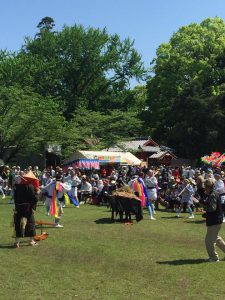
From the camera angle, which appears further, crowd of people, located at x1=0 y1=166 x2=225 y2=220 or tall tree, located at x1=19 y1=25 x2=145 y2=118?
tall tree, located at x1=19 y1=25 x2=145 y2=118

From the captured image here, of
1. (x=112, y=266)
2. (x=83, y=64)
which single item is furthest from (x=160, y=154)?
(x=112, y=266)

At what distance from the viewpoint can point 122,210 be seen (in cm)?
1628

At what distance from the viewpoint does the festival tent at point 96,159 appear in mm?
32500

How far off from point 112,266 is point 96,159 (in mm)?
24739

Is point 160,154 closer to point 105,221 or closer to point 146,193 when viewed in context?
A: point 146,193

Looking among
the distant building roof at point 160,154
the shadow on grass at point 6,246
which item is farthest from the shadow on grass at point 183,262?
the distant building roof at point 160,154

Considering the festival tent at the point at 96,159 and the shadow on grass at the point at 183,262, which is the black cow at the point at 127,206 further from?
the festival tent at the point at 96,159

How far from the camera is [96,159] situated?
33969 mm

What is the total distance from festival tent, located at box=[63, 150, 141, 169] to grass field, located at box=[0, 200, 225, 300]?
1777 centimetres

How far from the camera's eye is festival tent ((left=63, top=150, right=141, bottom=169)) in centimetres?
3250

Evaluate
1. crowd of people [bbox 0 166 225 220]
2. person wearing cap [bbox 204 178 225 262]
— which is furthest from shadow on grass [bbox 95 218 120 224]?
person wearing cap [bbox 204 178 225 262]

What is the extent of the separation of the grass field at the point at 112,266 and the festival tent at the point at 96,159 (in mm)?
17770

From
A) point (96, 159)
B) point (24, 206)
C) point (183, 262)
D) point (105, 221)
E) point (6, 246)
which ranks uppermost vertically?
point (96, 159)

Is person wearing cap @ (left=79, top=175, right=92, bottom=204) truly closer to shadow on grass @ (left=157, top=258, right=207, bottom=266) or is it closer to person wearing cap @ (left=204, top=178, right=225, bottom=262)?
shadow on grass @ (left=157, top=258, right=207, bottom=266)
